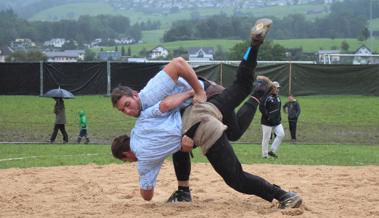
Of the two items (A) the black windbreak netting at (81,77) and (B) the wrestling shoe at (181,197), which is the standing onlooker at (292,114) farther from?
(B) the wrestling shoe at (181,197)

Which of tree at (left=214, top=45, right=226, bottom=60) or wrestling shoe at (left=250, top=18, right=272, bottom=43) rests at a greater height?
wrestling shoe at (left=250, top=18, right=272, bottom=43)

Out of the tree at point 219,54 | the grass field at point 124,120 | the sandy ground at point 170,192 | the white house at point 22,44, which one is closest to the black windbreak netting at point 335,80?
the grass field at point 124,120

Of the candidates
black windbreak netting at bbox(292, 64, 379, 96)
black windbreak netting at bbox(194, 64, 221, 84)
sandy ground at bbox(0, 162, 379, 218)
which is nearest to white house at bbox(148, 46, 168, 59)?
black windbreak netting at bbox(194, 64, 221, 84)

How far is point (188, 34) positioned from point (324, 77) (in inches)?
1878

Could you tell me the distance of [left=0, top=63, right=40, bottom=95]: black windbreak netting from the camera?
26.0 metres

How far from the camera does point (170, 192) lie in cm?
956

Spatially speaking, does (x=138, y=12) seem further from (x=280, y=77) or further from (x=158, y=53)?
(x=280, y=77)

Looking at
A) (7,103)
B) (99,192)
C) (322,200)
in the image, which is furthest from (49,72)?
(322,200)

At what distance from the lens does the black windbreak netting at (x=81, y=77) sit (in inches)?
1031

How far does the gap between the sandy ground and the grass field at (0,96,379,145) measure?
9.31 m

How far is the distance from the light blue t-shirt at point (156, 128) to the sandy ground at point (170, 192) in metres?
0.66

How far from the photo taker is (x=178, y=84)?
758cm

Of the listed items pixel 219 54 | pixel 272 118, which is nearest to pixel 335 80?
pixel 272 118

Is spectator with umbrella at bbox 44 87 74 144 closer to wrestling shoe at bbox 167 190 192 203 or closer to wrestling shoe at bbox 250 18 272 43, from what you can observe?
wrestling shoe at bbox 167 190 192 203
